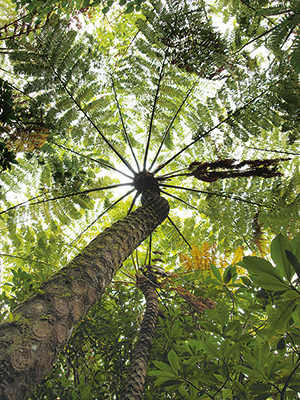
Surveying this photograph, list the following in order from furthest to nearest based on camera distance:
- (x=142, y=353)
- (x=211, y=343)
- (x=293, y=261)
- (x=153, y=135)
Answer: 1. (x=153, y=135)
2. (x=142, y=353)
3. (x=211, y=343)
4. (x=293, y=261)

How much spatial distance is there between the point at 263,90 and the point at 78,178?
2174 mm

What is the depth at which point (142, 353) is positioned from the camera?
198cm

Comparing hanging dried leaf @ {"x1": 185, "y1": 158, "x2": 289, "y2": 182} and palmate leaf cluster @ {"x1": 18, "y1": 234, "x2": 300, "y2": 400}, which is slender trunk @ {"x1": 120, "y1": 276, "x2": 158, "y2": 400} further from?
hanging dried leaf @ {"x1": 185, "y1": 158, "x2": 289, "y2": 182}

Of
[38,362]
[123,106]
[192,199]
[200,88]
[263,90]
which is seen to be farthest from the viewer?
[192,199]

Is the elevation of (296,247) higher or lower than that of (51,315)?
higher

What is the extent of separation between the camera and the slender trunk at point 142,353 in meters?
1.65

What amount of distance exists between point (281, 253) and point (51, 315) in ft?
2.92

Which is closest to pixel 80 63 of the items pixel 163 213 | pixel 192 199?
pixel 163 213

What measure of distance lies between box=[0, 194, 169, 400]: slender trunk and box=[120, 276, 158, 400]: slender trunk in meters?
0.95

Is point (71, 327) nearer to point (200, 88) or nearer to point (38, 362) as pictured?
point (38, 362)

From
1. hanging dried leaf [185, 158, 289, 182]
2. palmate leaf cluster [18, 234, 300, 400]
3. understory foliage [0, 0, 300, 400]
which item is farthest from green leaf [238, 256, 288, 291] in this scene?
hanging dried leaf [185, 158, 289, 182]

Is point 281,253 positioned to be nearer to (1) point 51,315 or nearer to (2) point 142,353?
(1) point 51,315

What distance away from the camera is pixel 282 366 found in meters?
1.10

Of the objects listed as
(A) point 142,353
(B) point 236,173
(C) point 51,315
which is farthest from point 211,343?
(B) point 236,173
